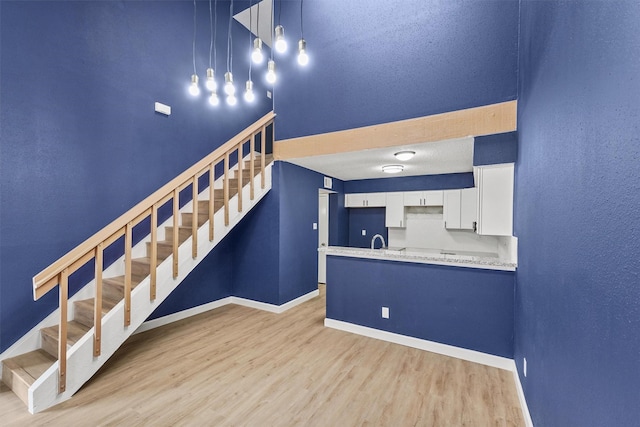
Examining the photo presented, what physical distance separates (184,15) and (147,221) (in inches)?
119

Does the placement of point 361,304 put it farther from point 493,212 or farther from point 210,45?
point 210,45

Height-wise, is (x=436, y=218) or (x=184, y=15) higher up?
(x=184, y=15)

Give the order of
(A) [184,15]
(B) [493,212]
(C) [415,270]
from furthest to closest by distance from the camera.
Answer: (A) [184,15] → (C) [415,270] → (B) [493,212]

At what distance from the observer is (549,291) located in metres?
1.55

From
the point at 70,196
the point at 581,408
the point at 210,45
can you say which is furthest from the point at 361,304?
the point at 210,45

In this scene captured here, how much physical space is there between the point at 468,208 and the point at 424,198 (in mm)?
761

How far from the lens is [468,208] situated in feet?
15.9

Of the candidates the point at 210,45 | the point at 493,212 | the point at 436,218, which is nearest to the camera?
the point at 493,212

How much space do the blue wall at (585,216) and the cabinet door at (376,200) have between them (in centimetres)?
378

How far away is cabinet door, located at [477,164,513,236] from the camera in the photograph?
2.93 meters

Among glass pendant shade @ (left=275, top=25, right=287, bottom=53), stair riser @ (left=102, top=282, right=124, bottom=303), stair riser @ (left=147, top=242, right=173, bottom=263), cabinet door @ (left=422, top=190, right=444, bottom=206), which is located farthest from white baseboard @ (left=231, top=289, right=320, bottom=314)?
glass pendant shade @ (left=275, top=25, right=287, bottom=53)

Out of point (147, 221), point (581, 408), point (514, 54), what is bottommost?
point (581, 408)

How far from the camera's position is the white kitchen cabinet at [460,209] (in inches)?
189

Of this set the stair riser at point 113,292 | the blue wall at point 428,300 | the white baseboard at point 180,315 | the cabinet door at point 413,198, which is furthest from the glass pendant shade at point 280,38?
the cabinet door at point 413,198
